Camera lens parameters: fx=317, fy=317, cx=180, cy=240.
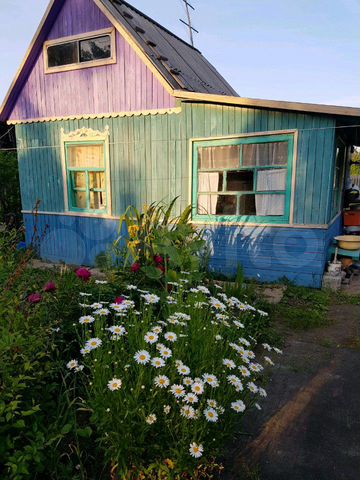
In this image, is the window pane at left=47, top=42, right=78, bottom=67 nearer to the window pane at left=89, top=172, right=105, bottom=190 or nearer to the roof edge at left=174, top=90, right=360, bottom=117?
the window pane at left=89, top=172, right=105, bottom=190

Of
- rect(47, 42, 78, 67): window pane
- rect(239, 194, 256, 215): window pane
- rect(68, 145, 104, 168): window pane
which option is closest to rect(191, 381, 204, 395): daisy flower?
rect(239, 194, 256, 215): window pane

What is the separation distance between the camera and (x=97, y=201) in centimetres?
760

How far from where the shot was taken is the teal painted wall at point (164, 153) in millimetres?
5324

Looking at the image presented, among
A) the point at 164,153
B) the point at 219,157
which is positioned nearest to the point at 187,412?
the point at 219,157

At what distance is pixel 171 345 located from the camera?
1.99m

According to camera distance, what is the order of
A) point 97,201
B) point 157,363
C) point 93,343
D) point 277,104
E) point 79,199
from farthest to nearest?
point 79,199 < point 97,201 < point 277,104 < point 93,343 < point 157,363

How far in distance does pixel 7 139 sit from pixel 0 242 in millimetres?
10410

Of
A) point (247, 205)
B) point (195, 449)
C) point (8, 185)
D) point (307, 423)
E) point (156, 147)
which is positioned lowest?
point (307, 423)

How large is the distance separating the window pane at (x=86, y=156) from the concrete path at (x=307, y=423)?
18.8 ft

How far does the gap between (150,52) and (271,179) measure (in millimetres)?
3589

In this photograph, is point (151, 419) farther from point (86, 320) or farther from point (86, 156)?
point (86, 156)

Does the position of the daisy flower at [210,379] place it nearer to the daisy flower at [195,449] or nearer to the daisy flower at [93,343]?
the daisy flower at [195,449]

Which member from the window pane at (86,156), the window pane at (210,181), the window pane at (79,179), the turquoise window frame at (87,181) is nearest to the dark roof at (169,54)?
the window pane at (210,181)

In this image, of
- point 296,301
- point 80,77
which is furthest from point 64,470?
point 80,77
